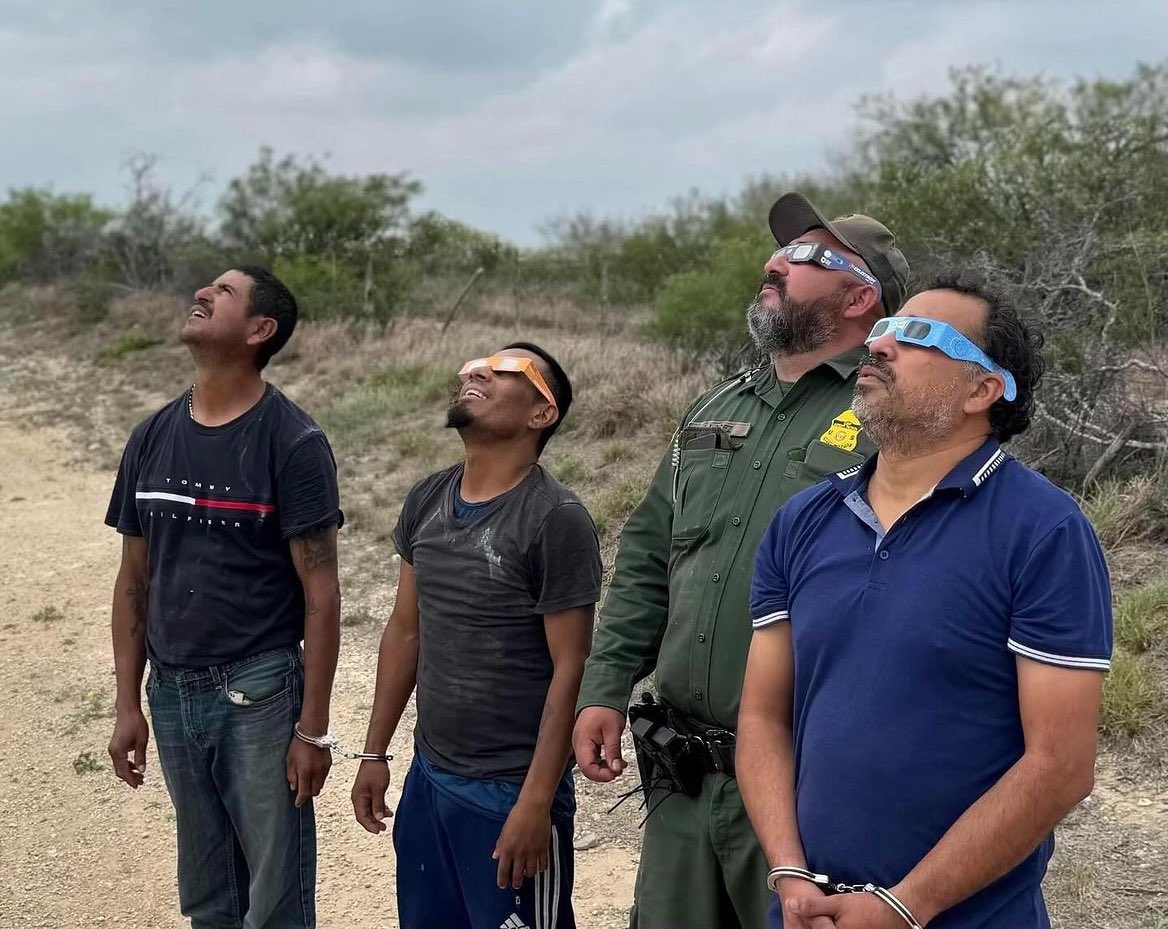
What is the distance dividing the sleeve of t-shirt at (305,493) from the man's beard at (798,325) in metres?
1.12

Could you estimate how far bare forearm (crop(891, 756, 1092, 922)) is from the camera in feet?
5.67

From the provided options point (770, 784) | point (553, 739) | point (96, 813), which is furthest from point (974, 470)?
point (96, 813)

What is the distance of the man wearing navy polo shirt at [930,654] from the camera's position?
1.74m

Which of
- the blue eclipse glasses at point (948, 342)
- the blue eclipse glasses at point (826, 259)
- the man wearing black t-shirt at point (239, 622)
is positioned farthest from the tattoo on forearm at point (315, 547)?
the blue eclipse glasses at point (948, 342)

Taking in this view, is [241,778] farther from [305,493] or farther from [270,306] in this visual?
[270,306]

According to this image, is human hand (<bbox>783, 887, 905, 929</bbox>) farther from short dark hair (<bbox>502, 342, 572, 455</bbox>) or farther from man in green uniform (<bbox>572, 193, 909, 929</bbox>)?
short dark hair (<bbox>502, 342, 572, 455</bbox>)

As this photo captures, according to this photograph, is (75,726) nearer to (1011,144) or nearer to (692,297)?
(692,297)

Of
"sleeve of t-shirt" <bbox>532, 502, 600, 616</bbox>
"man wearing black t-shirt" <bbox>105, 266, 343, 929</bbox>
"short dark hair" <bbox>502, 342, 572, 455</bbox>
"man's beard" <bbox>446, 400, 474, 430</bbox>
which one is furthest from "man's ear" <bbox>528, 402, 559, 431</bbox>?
"man wearing black t-shirt" <bbox>105, 266, 343, 929</bbox>

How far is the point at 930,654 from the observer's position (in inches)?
70.6

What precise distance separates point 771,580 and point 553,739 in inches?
30.8

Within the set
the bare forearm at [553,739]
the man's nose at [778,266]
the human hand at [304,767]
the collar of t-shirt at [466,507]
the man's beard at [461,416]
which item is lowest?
the human hand at [304,767]

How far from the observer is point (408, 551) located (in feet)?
9.49

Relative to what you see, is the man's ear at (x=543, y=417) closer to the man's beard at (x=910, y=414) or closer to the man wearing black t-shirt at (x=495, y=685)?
the man wearing black t-shirt at (x=495, y=685)

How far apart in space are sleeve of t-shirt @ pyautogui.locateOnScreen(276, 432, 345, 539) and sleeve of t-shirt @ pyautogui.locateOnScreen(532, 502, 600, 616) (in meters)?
0.56
